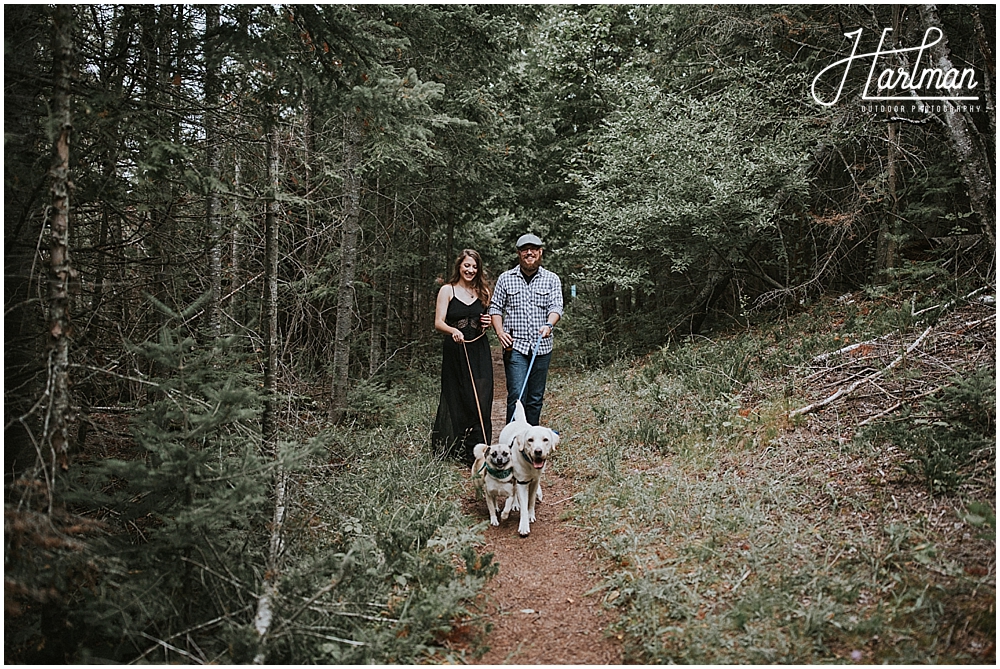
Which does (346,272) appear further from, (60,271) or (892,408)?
(892,408)

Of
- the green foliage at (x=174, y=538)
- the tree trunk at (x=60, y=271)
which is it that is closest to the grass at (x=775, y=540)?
the green foliage at (x=174, y=538)

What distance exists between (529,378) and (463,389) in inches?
32.0

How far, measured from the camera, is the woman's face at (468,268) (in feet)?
22.8

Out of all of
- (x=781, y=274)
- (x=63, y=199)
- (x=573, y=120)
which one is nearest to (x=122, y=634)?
(x=63, y=199)

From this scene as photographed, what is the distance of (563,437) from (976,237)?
581cm

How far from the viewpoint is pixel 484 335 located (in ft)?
23.3

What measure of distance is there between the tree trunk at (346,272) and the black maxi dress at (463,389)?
2009 mm

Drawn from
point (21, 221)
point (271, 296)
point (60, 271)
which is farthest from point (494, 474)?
point (21, 221)

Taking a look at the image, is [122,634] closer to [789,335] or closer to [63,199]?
[63,199]

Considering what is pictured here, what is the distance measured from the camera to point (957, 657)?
3.13m

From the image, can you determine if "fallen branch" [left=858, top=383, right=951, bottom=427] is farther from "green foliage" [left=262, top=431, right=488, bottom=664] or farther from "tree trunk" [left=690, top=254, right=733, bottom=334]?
"tree trunk" [left=690, top=254, right=733, bottom=334]

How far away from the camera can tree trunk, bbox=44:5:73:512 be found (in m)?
3.43

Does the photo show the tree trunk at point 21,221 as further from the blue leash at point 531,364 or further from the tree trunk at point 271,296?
the blue leash at point 531,364

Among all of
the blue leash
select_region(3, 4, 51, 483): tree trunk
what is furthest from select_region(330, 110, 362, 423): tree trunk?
select_region(3, 4, 51, 483): tree trunk
